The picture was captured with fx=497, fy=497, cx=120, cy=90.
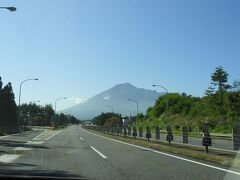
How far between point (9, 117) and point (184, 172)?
98830mm

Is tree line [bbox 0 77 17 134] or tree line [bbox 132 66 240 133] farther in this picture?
tree line [bbox 0 77 17 134]

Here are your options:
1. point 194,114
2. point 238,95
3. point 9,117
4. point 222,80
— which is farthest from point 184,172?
point 9,117

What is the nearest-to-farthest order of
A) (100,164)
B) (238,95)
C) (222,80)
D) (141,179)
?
(141,179) < (100,164) < (238,95) < (222,80)

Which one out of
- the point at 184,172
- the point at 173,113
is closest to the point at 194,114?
the point at 173,113

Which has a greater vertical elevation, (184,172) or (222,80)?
(222,80)

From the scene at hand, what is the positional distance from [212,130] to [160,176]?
62.1 m

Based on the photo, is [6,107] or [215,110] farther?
[6,107]

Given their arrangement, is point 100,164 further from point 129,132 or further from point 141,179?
point 129,132

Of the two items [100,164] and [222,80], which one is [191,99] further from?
[100,164]

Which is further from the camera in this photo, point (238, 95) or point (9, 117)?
point (9, 117)

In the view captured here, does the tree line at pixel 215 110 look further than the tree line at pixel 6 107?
No

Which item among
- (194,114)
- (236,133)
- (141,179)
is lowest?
(141,179)

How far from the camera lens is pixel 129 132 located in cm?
5756

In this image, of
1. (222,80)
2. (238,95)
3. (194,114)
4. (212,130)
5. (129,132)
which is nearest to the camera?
(129,132)
